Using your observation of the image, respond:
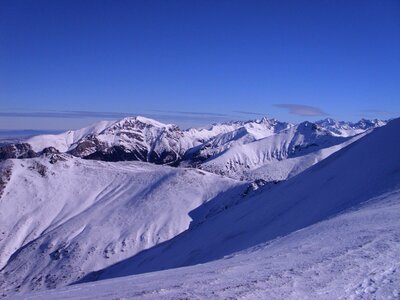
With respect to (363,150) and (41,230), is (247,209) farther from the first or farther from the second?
(41,230)

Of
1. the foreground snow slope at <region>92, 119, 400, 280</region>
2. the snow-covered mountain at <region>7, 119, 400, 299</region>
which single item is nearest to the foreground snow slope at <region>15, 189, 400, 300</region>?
the snow-covered mountain at <region>7, 119, 400, 299</region>

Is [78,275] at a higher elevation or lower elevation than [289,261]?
lower

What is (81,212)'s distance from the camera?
12744 cm

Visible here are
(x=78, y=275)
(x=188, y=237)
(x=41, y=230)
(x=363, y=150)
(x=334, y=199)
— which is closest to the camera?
(x=334, y=199)

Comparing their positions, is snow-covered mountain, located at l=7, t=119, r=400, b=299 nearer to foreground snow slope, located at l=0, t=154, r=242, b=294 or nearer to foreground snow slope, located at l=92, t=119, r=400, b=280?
foreground snow slope, located at l=92, t=119, r=400, b=280

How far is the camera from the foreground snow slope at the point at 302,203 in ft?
130

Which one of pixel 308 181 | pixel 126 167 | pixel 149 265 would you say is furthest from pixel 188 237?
pixel 126 167

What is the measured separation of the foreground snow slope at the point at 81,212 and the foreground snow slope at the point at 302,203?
1233 inches

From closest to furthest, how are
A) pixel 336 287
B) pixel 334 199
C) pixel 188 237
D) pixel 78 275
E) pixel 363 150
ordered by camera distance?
pixel 336 287 → pixel 334 199 → pixel 363 150 → pixel 188 237 → pixel 78 275

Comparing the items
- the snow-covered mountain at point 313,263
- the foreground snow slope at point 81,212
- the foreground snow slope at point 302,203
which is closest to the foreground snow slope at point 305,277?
the snow-covered mountain at point 313,263

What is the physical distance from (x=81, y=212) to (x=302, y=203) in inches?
3714

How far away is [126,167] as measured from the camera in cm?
16738

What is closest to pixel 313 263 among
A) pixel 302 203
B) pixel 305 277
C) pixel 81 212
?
pixel 305 277

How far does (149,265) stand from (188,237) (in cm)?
845
